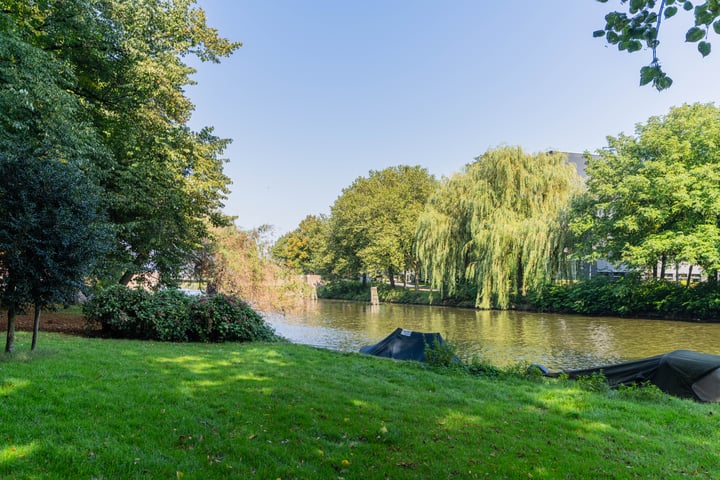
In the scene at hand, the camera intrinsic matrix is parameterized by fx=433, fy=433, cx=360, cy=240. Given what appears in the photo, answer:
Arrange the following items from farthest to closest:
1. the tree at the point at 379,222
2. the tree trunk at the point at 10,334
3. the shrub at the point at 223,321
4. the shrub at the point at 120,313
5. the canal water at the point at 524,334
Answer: the tree at the point at 379,222, the canal water at the point at 524,334, the shrub at the point at 223,321, the shrub at the point at 120,313, the tree trunk at the point at 10,334

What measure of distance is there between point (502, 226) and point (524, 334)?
864 centimetres

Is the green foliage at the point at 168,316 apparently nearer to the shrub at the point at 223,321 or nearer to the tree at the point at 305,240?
the shrub at the point at 223,321

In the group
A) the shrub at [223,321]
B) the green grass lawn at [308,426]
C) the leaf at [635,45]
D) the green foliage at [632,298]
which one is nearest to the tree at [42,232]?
the green grass lawn at [308,426]

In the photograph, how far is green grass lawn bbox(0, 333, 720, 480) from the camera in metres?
3.36

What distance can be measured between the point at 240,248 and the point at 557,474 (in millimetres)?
16745

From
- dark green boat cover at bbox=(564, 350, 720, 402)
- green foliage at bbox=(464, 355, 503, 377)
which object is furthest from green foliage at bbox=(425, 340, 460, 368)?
dark green boat cover at bbox=(564, 350, 720, 402)

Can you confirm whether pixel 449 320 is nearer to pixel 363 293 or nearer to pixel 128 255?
pixel 128 255

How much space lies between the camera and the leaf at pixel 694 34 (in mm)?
3123

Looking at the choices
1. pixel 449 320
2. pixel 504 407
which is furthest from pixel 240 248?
pixel 504 407

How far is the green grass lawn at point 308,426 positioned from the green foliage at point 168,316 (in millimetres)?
3047

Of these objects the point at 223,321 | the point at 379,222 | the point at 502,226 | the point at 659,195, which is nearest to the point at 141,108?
the point at 223,321

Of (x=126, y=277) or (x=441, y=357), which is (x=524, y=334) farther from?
(x=126, y=277)

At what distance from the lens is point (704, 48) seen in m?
3.13

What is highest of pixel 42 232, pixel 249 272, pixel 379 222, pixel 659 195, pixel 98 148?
pixel 379 222
